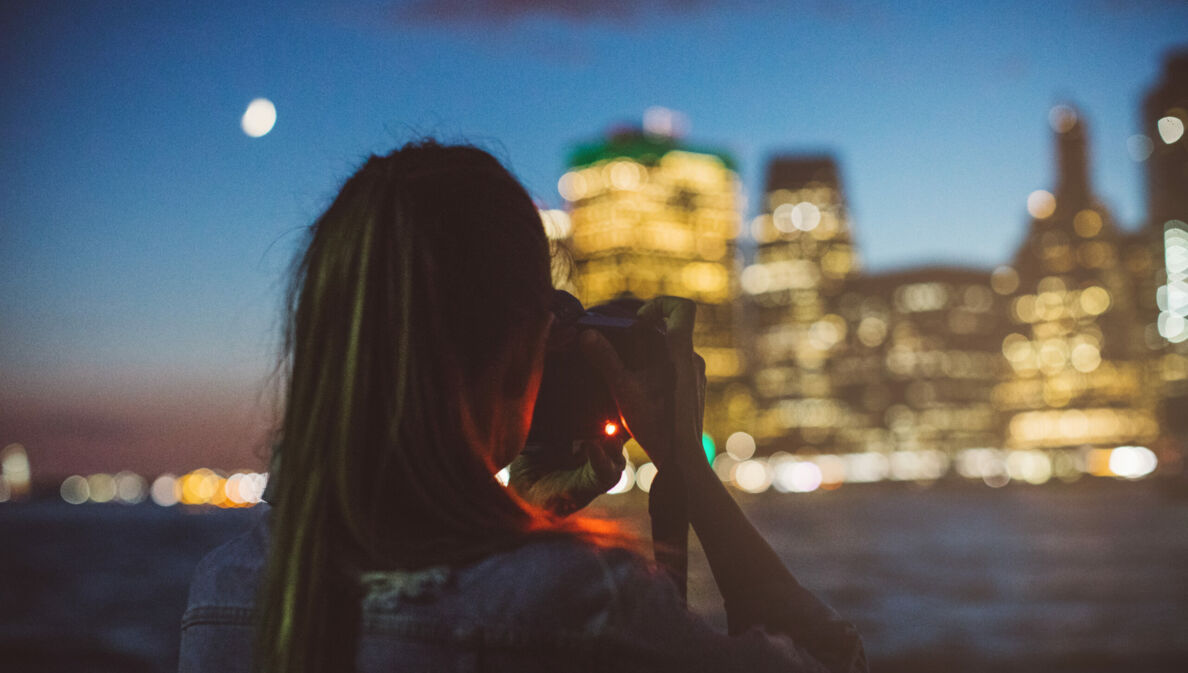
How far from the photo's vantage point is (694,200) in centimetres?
14688

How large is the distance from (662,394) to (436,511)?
0.45m

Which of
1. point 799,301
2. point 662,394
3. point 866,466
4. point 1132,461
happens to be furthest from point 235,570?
point 799,301

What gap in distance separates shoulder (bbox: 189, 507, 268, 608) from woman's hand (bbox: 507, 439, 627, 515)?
1.42 ft

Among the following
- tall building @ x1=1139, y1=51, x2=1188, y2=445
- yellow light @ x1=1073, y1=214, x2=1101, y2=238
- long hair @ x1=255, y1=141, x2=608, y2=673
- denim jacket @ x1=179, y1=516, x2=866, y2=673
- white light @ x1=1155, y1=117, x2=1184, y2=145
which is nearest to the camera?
denim jacket @ x1=179, y1=516, x2=866, y2=673

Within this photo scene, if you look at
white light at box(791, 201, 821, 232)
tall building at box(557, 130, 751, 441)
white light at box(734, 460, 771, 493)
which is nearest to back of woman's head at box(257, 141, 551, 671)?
tall building at box(557, 130, 751, 441)

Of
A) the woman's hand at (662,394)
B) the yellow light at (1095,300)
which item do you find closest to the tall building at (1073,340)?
the yellow light at (1095,300)

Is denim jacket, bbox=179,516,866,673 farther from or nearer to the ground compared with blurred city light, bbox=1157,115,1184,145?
nearer to the ground

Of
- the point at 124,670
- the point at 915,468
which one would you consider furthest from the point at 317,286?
the point at 915,468

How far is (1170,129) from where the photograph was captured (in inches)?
7485

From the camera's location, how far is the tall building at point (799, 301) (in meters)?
160

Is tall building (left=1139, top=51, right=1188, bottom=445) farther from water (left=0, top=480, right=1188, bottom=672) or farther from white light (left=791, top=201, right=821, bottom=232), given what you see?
water (left=0, top=480, right=1188, bottom=672)

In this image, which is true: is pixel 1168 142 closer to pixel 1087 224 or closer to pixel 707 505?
pixel 1087 224

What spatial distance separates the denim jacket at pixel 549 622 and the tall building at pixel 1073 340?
168 m

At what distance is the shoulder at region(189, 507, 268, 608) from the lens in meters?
1.46
